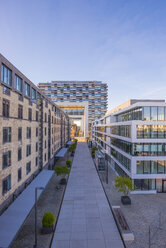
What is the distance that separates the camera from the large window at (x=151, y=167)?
22.8 metres

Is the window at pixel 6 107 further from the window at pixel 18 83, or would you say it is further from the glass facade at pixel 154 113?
the glass facade at pixel 154 113

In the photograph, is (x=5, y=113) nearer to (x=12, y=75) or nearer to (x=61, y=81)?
(x=12, y=75)

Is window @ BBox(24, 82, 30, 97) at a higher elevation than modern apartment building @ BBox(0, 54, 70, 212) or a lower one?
higher

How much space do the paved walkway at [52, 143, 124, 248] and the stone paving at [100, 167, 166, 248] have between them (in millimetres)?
1559

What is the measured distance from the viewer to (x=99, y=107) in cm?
15788

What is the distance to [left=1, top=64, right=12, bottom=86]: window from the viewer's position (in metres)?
15.8

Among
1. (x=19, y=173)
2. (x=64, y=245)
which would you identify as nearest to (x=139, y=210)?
(x=64, y=245)

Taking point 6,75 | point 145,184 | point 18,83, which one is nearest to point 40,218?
point 145,184

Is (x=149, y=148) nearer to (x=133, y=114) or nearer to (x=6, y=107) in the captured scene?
(x=133, y=114)

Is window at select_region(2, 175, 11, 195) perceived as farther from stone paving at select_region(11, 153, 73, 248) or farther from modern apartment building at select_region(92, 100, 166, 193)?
modern apartment building at select_region(92, 100, 166, 193)

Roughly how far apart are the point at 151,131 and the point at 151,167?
5.51 m

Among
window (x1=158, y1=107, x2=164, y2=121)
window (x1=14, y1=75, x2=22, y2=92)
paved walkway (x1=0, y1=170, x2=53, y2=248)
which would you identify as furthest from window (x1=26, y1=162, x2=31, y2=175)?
window (x1=158, y1=107, x2=164, y2=121)

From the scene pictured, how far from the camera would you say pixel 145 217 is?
1625cm

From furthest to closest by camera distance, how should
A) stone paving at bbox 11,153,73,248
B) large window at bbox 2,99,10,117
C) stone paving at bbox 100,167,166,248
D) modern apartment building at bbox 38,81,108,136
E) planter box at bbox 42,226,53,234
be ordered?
modern apartment building at bbox 38,81,108,136 < large window at bbox 2,99,10,117 < planter box at bbox 42,226,53,234 < stone paving at bbox 100,167,166,248 < stone paving at bbox 11,153,73,248
